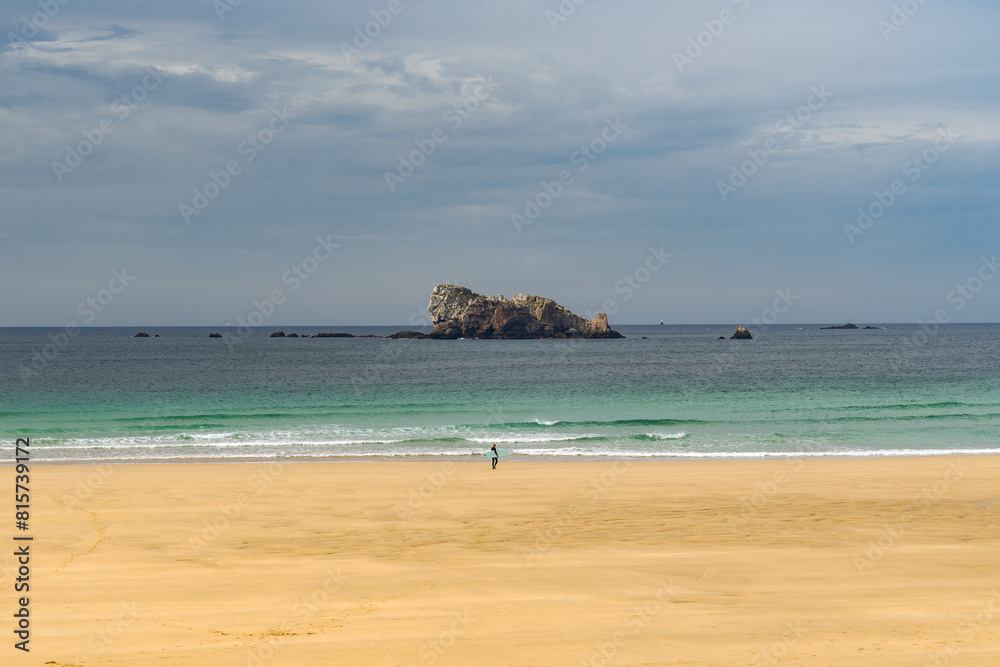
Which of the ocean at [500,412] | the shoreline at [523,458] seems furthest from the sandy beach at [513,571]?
the ocean at [500,412]

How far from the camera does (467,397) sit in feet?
151

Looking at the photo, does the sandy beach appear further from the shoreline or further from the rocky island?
the rocky island

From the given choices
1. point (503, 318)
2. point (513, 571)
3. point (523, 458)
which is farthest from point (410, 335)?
point (513, 571)

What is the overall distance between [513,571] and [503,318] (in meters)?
132

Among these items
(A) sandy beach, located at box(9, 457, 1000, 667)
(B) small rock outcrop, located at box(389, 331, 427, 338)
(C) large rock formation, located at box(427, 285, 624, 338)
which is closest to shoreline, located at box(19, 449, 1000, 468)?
(A) sandy beach, located at box(9, 457, 1000, 667)

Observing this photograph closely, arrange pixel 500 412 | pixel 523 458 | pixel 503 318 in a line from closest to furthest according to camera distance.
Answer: pixel 523 458 < pixel 500 412 < pixel 503 318

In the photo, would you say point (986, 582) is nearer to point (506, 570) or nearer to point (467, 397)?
point (506, 570)

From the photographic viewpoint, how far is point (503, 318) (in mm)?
143375

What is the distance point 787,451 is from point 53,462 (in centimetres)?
2717

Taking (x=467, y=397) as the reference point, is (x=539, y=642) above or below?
below

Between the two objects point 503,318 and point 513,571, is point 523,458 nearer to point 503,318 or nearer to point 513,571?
point 513,571

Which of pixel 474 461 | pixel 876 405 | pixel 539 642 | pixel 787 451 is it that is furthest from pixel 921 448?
pixel 539 642

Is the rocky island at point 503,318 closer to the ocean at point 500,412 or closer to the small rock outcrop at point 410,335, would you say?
the small rock outcrop at point 410,335

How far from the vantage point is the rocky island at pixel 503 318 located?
5635 inches
